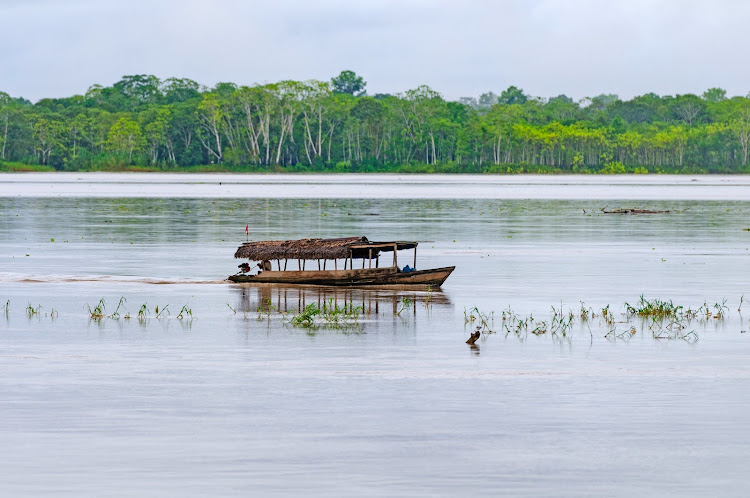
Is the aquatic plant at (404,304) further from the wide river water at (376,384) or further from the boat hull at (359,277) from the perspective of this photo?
the boat hull at (359,277)

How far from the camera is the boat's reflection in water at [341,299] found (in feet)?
92.7

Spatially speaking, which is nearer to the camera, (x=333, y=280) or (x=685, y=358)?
(x=685, y=358)

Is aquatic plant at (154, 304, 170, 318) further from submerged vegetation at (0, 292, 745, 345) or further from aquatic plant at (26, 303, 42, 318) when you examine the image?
aquatic plant at (26, 303, 42, 318)

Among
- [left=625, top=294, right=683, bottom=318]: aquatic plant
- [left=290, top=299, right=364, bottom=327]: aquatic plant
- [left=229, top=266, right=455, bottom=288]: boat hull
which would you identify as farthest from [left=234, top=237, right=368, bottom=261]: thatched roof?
[left=625, top=294, right=683, bottom=318]: aquatic plant

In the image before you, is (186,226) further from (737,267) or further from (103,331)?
(103,331)

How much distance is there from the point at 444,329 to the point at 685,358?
5221 mm

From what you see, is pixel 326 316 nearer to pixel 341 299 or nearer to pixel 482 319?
pixel 482 319

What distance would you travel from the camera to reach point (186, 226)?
60.4 meters

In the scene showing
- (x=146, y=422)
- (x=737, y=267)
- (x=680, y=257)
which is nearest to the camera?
(x=146, y=422)

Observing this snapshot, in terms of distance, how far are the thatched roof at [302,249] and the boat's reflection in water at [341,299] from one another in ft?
2.81

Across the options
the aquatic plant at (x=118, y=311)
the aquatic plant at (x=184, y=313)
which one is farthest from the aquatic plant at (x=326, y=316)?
the aquatic plant at (x=118, y=311)

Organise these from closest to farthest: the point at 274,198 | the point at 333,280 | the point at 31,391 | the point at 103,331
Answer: the point at 31,391, the point at 103,331, the point at 333,280, the point at 274,198

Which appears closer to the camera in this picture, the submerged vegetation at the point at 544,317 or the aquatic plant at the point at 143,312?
the submerged vegetation at the point at 544,317

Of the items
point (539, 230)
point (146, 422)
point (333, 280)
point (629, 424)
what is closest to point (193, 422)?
point (146, 422)
